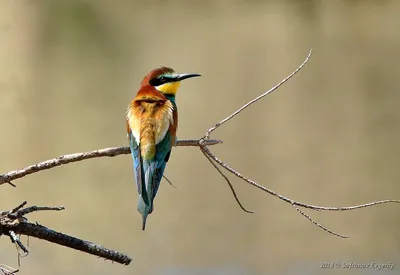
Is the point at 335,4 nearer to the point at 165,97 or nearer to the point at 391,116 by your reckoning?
the point at 391,116

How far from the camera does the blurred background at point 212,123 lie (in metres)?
4.28

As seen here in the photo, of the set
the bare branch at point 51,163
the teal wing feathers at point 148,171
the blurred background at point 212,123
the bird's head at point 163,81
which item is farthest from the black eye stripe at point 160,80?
the blurred background at point 212,123

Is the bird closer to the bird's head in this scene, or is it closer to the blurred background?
the bird's head

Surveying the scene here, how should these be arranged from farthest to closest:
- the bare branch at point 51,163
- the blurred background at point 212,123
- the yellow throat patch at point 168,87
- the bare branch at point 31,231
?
the blurred background at point 212,123
the yellow throat patch at point 168,87
the bare branch at point 51,163
the bare branch at point 31,231

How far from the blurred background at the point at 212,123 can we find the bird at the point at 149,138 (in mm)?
2283

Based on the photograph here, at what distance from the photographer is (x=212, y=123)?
572 centimetres

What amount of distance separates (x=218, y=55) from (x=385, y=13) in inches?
96.6

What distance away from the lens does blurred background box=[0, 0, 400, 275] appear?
4277 mm

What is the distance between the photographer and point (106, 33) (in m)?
8.32

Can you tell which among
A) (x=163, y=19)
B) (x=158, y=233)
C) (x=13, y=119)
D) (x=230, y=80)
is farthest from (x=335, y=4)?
(x=158, y=233)

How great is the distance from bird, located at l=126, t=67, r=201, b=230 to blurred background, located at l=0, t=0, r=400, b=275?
2.28 metres

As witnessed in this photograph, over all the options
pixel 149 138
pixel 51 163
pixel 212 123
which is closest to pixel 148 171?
pixel 149 138

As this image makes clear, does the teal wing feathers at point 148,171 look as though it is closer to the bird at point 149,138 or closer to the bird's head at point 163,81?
the bird at point 149,138

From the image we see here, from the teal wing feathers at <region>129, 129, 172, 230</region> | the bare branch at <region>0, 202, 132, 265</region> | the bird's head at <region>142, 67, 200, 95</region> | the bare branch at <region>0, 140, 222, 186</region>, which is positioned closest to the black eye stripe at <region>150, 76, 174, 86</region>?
the bird's head at <region>142, 67, 200, 95</region>
